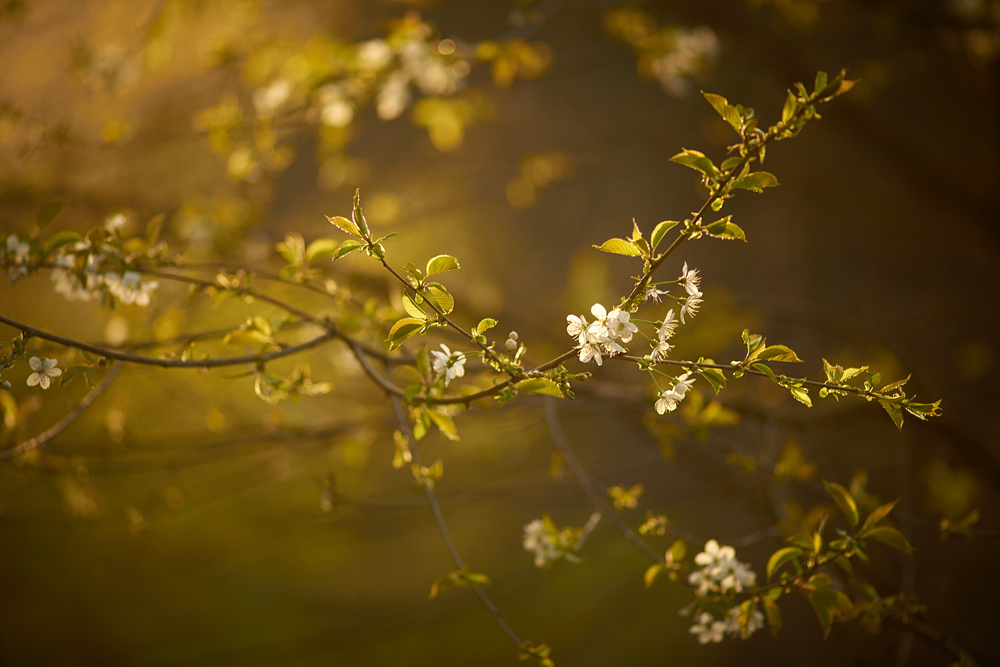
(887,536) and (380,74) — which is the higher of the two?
(380,74)

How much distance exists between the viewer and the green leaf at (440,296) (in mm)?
446

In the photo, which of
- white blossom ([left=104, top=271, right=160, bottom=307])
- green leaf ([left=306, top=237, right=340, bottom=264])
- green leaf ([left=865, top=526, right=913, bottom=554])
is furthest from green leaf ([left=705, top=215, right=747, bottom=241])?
white blossom ([left=104, top=271, right=160, bottom=307])

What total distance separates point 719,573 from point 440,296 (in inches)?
18.1

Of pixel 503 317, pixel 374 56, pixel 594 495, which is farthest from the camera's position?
pixel 503 317

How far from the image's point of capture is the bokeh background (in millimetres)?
1137

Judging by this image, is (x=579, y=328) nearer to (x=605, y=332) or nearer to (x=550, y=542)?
(x=605, y=332)

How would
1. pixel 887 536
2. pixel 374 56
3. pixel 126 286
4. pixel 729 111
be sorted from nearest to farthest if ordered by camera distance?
pixel 729 111 < pixel 887 536 < pixel 126 286 < pixel 374 56

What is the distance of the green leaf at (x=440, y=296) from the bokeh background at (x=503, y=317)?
0.42 meters

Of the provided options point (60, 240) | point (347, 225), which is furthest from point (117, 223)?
point (347, 225)

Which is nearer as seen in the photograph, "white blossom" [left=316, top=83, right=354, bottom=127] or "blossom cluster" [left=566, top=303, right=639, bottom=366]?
"blossom cluster" [left=566, top=303, right=639, bottom=366]

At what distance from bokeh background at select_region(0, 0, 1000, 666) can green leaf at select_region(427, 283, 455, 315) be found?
418mm

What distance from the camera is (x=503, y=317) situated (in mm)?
1462

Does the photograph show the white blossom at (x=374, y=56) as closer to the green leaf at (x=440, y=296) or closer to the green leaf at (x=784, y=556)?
the green leaf at (x=440, y=296)

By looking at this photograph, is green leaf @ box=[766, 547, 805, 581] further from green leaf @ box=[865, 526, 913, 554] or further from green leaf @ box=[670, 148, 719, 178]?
green leaf @ box=[670, 148, 719, 178]
